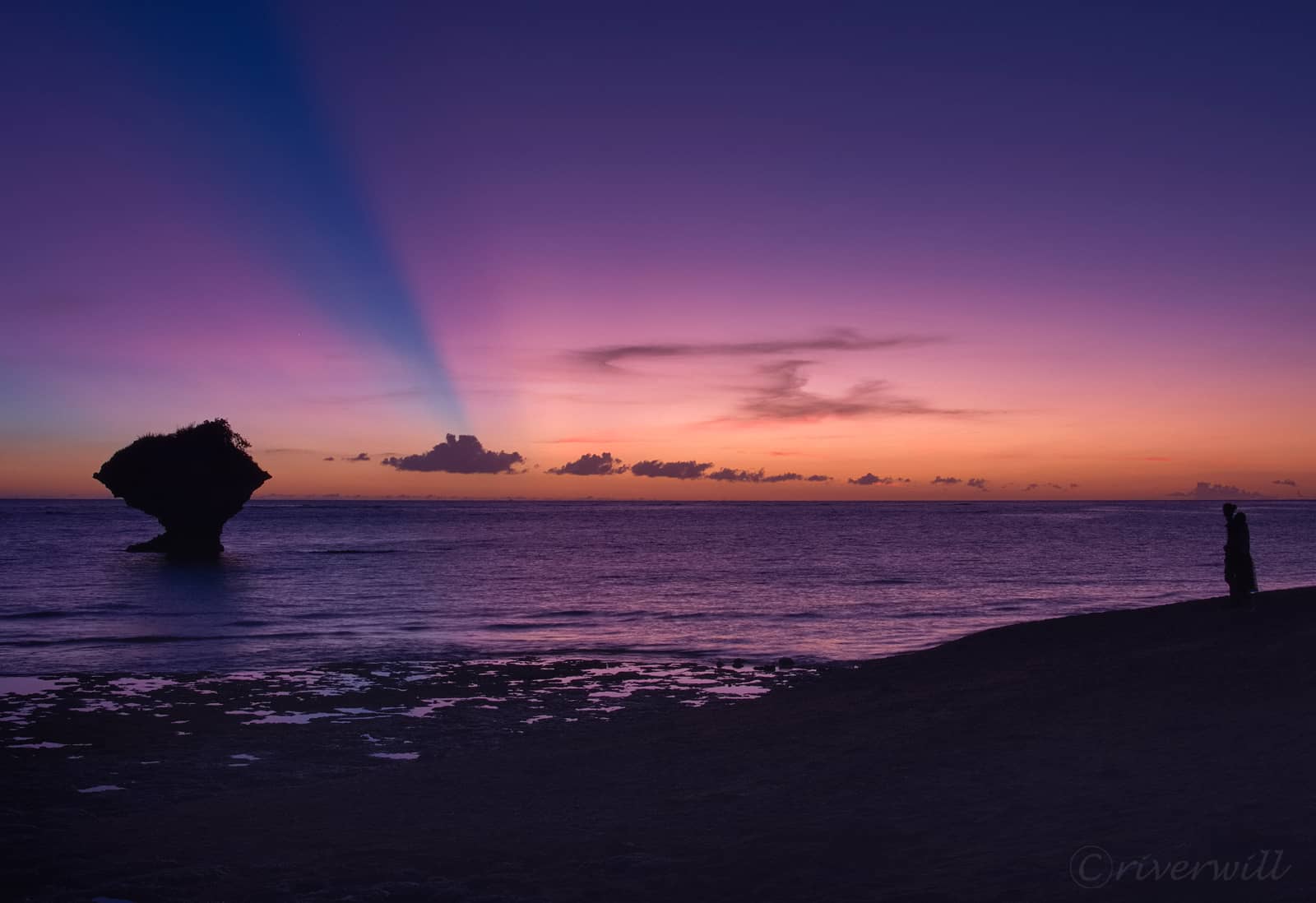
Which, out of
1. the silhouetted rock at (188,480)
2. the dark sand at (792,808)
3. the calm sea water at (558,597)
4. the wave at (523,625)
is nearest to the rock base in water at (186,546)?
the silhouetted rock at (188,480)

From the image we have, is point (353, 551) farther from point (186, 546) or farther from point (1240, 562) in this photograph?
point (1240, 562)

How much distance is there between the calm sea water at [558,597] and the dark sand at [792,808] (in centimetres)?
1142

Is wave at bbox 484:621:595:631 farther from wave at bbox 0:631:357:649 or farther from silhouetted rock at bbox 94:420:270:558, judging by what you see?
silhouetted rock at bbox 94:420:270:558

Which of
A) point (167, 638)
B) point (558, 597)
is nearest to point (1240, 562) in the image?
point (558, 597)

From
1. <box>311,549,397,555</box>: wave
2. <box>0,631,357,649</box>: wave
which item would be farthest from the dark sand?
<box>311,549,397,555</box>: wave

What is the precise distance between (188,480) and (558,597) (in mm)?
41539

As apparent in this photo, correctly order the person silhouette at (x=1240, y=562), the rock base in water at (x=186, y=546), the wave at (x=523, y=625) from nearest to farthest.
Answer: the person silhouette at (x=1240, y=562)
the wave at (x=523, y=625)
the rock base in water at (x=186, y=546)

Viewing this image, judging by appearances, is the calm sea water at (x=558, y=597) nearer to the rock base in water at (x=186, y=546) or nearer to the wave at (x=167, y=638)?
the wave at (x=167, y=638)

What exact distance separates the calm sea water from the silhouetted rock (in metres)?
3.65

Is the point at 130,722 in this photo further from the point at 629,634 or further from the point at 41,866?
the point at 629,634

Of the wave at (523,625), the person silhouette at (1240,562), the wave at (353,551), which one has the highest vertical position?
the person silhouette at (1240,562)

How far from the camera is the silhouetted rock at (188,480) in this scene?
69375 mm

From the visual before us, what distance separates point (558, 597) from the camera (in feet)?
142

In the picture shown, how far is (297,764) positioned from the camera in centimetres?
1430
